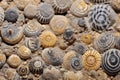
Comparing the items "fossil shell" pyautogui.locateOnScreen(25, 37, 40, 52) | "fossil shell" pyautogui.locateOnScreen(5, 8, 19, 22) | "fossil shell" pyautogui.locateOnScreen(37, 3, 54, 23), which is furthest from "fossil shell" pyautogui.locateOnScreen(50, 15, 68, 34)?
"fossil shell" pyautogui.locateOnScreen(5, 8, 19, 22)

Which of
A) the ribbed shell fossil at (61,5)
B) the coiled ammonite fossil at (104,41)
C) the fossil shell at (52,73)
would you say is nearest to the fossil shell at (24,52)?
the fossil shell at (52,73)

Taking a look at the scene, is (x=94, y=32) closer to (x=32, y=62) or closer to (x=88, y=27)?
(x=88, y=27)

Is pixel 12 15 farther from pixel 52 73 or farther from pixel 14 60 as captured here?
pixel 52 73

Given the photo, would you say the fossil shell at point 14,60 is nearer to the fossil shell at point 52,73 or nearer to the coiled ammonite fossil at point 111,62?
the fossil shell at point 52,73

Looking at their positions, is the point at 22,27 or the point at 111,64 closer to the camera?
the point at 111,64

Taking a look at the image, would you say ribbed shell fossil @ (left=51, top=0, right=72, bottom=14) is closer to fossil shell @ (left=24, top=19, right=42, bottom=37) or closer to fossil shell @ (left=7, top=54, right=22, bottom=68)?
fossil shell @ (left=24, top=19, right=42, bottom=37)

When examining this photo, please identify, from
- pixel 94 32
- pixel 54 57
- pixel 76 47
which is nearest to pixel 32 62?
pixel 54 57

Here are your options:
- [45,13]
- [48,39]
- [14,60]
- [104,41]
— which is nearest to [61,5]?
[45,13]

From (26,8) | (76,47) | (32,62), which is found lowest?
(32,62)
